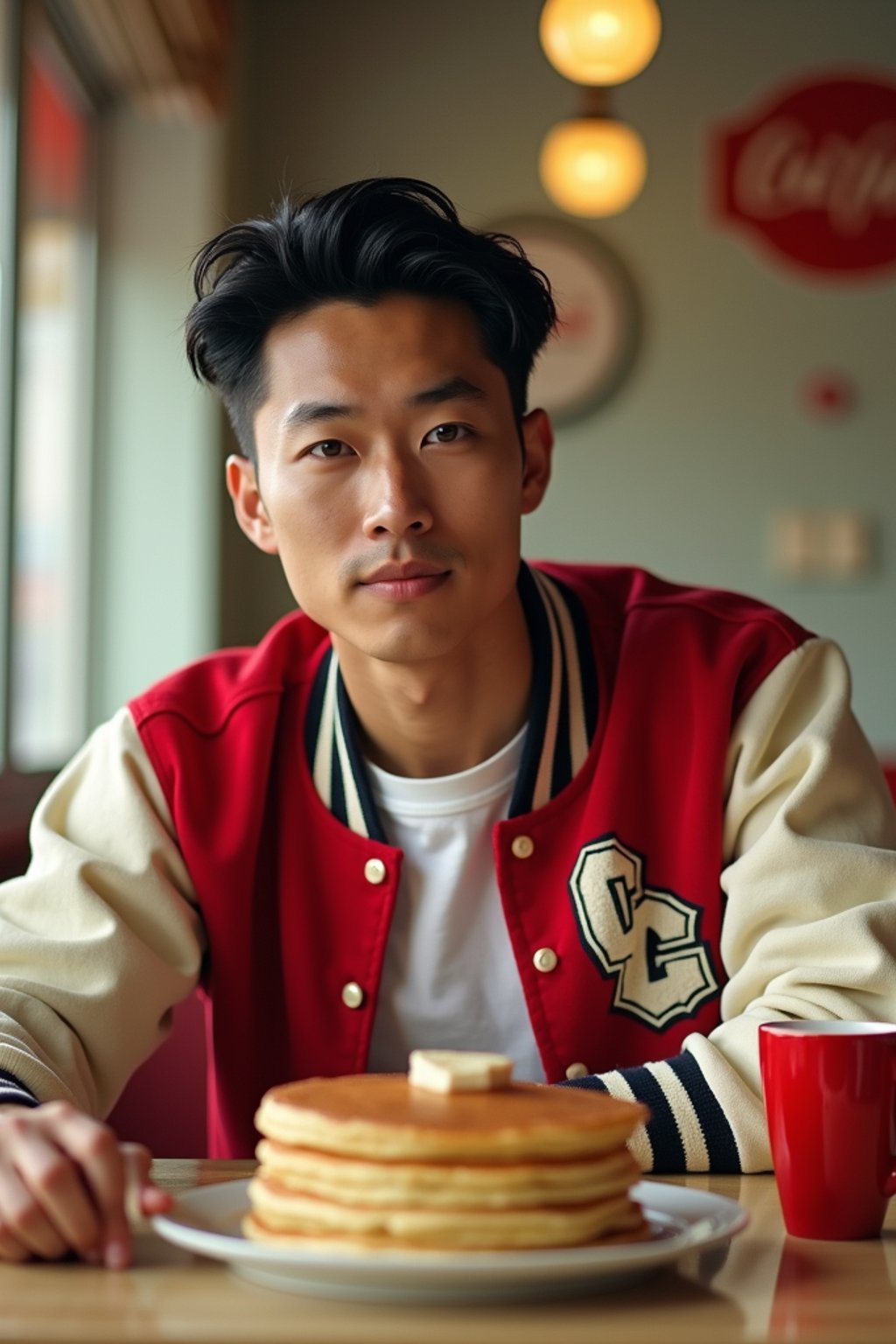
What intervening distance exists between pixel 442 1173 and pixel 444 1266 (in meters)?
0.04

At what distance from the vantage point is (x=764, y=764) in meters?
1.63

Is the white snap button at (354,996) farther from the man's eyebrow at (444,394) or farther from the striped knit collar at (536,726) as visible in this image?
the man's eyebrow at (444,394)

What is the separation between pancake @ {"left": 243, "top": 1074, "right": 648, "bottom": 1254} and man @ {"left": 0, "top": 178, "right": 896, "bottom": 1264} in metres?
0.66

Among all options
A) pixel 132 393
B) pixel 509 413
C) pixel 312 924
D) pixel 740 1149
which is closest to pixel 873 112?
pixel 132 393

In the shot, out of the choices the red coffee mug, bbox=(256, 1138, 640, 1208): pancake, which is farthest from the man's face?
bbox=(256, 1138, 640, 1208): pancake

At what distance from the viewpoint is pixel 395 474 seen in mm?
1535

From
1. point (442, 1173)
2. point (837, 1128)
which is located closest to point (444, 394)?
point (837, 1128)

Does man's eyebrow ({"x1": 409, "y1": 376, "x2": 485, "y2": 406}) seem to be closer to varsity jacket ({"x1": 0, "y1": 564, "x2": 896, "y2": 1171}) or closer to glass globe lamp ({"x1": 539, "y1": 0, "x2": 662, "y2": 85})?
varsity jacket ({"x1": 0, "y1": 564, "x2": 896, "y2": 1171})

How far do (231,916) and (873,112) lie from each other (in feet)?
12.8

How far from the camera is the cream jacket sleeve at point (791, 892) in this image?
1.24 m

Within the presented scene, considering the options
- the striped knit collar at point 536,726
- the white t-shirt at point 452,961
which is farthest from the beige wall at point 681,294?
the white t-shirt at point 452,961

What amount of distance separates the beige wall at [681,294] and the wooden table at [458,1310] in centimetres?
394

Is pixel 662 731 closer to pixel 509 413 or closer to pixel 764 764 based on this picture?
pixel 764 764

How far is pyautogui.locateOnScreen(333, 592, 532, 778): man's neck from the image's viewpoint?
1.73 m
